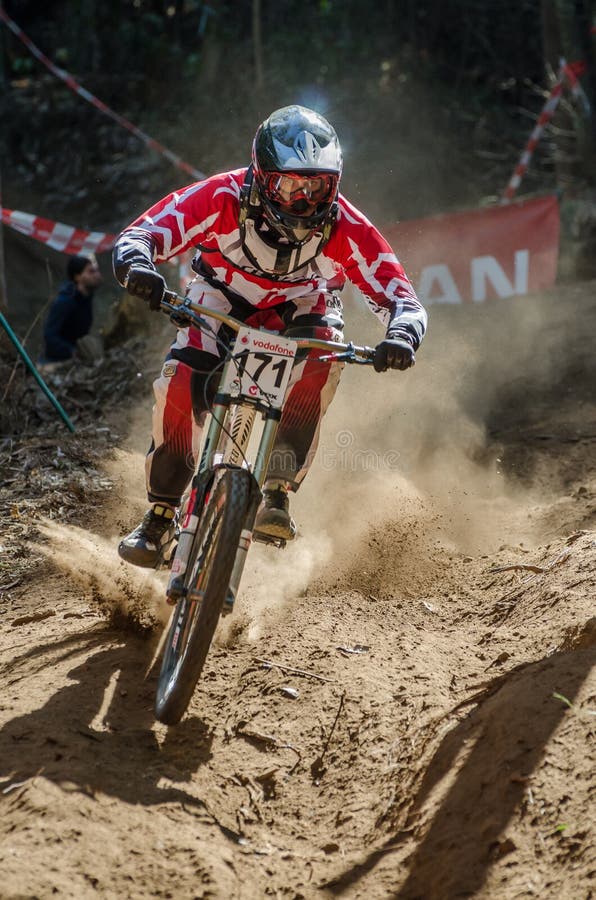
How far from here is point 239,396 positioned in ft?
12.6

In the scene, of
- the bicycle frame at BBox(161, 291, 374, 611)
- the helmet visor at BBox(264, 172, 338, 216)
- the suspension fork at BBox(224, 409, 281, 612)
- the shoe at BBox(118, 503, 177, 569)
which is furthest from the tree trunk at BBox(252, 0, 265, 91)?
the suspension fork at BBox(224, 409, 281, 612)

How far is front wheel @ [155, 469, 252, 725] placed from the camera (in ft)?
11.1

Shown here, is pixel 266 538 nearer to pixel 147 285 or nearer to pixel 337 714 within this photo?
pixel 337 714

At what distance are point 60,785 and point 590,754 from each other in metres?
1.65

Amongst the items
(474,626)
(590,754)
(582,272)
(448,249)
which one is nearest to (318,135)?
(474,626)

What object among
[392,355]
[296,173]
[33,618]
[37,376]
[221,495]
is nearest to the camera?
[221,495]

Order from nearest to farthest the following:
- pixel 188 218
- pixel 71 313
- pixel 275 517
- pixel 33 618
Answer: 1. pixel 275 517
2. pixel 188 218
3. pixel 33 618
4. pixel 71 313

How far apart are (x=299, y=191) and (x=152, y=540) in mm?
1731

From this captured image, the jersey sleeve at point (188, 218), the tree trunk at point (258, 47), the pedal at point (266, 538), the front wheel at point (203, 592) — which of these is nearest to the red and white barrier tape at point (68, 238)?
the jersey sleeve at point (188, 218)

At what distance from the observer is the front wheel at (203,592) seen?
339 cm

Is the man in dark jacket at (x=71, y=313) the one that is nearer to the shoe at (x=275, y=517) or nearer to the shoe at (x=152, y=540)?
the shoe at (x=152, y=540)

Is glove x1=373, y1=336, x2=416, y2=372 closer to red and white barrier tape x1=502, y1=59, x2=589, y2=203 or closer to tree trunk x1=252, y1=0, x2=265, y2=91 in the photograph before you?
red and white barrier tape x1=502, y1=59, x2=589, y2=203

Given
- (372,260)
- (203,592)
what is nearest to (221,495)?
(203,592)

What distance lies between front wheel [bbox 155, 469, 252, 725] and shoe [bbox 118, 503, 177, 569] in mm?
709
